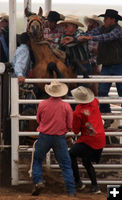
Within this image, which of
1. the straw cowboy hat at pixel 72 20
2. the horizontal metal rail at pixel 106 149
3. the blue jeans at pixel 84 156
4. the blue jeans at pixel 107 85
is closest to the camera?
the blue jeans at pixel 84 156

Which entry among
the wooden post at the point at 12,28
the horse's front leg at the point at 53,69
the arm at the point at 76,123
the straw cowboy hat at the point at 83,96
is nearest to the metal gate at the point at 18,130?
the horse's front leg at the point at 53,69

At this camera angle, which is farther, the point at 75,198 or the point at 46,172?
the point at 46,172

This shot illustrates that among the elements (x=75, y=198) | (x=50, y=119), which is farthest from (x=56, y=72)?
(x=75, y=198)

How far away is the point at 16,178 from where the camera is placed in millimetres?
8609

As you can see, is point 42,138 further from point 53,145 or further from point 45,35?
point 45,35

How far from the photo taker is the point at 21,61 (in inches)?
337

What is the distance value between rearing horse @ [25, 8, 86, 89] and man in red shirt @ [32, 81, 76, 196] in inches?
44.1

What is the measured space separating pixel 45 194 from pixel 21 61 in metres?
1.90

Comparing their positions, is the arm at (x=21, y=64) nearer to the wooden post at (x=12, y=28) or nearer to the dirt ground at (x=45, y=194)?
the wooden post at (x=12, y=28)

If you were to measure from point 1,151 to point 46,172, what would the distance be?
761 mm

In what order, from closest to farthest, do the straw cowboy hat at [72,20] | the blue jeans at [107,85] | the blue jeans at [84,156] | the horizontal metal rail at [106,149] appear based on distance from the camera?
the blue jeans at [84,156] < the horizontal metal rail at [106,149] < the blue jeans at [107,85] < the straw cowboy hat at [72,20]

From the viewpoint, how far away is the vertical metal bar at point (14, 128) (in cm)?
843

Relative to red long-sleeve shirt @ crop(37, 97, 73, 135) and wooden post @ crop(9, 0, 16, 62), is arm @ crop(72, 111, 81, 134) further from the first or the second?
wooden post @ crop(9, 0, 16, 62)

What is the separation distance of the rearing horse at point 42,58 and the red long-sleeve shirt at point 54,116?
124 cm
